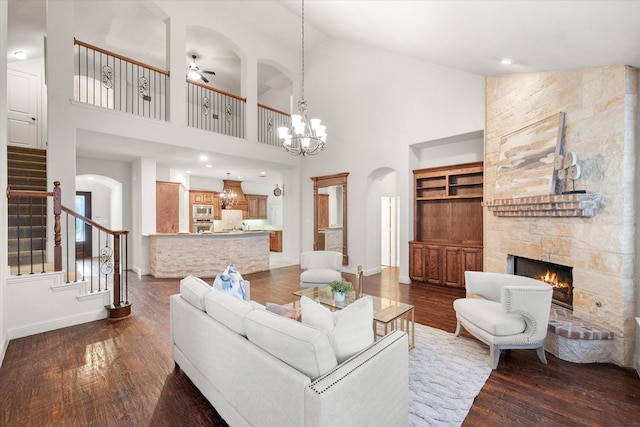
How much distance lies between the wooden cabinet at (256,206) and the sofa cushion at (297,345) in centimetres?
982

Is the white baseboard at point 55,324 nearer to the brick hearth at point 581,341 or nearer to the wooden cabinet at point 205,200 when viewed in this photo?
the brick hearth at point 581,341

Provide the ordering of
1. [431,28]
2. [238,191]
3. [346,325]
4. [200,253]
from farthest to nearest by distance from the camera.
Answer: [238,191] < [200,253] < [431,28] < [346,325]

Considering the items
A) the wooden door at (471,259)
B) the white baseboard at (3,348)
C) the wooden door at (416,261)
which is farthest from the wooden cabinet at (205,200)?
the wooden door at (471,259)

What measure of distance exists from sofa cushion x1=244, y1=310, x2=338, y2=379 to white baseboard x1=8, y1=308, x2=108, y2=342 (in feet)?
11.1

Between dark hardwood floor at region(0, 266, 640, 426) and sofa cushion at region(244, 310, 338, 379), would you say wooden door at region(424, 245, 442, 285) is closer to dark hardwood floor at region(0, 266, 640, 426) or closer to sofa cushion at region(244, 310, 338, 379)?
dark hardwood floor at region(0, 266, 640, 426)

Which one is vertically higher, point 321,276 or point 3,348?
point 321,276

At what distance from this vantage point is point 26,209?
202 inches

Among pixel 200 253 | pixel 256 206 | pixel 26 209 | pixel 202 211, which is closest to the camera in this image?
pixel 26 209

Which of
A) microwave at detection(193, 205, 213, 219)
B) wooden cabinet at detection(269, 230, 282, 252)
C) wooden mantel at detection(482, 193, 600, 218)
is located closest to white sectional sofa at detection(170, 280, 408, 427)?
wooden mantel at detection(482, 193, 600, 218)

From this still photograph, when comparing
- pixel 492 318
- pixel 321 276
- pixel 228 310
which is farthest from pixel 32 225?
pixel 492 318

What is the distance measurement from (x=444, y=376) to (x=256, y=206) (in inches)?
394

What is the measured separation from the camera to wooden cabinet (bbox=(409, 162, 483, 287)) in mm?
5289

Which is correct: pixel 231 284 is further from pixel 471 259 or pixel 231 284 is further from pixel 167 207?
pixel 167 207

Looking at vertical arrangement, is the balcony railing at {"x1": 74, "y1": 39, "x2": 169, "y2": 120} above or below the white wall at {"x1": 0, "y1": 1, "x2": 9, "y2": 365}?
above
